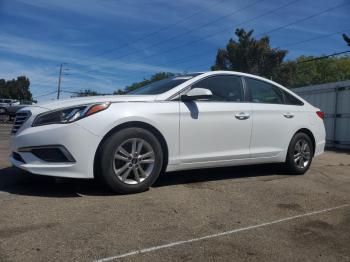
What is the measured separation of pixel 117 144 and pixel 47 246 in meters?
1.64

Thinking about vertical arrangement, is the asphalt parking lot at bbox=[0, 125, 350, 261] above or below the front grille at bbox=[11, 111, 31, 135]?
below

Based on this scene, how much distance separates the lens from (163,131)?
4711 mm

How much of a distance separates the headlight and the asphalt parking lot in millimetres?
754

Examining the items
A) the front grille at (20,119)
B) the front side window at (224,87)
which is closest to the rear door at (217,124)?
the front side window at (224,87)

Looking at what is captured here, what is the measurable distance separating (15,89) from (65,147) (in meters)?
93.6

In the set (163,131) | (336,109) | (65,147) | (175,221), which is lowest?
(175,221)

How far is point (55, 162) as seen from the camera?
13.8 ft

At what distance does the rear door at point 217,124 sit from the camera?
16.2ft

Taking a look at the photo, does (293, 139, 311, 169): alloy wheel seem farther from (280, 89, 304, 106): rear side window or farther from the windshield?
the windshield

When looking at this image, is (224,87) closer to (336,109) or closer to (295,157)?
(295,157)

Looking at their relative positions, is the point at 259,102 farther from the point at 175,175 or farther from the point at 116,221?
the point at 116,221

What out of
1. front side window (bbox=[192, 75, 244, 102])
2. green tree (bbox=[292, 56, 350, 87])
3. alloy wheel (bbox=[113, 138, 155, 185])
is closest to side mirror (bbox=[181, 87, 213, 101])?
front side window (bbox=[192, 75, 244, 102])

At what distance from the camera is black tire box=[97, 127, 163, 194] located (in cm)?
427

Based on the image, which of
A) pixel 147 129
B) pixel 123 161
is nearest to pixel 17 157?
pixel 123 161
